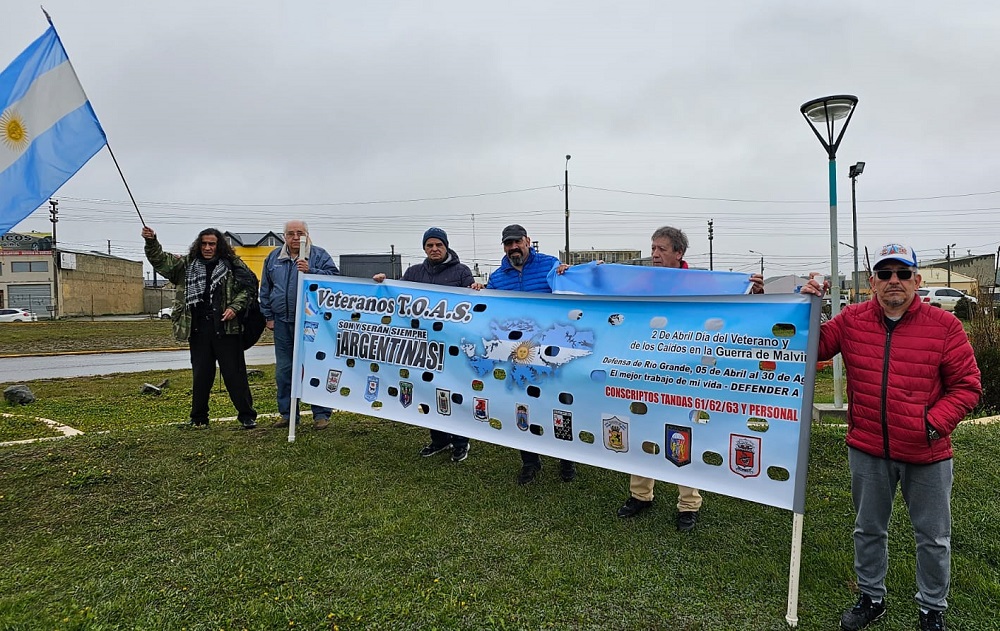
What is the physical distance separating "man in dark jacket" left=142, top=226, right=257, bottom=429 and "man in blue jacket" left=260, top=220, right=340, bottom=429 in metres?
0.28

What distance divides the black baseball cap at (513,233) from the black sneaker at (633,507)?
210cm

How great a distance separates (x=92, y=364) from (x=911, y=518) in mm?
19410

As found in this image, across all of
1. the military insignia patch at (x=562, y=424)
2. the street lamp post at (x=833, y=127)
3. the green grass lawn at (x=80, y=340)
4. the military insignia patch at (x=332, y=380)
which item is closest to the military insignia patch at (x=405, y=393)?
the military insignia patch at (x=332, y=380)

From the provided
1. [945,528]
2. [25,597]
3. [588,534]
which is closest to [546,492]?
[588,534]

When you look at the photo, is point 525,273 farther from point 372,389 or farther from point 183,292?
point 183,292

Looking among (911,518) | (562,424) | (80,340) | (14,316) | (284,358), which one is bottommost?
(80,340)

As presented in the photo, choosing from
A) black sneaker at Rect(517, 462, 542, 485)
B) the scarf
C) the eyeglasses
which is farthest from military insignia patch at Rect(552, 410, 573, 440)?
the scarf

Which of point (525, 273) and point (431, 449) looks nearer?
point (525, 273)

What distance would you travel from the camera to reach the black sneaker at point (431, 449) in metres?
5.04

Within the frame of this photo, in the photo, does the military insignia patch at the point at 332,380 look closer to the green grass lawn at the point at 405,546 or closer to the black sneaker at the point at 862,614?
the green grass lawn at the point at 405,546

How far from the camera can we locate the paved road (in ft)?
46.3

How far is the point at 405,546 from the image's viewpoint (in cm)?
339

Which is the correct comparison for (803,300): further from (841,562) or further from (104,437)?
(104,437)

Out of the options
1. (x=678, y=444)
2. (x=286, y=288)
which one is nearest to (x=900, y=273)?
(x=678, y=444)
